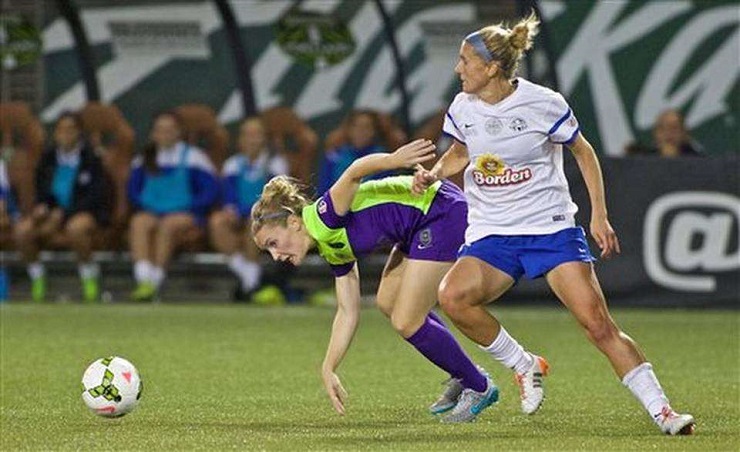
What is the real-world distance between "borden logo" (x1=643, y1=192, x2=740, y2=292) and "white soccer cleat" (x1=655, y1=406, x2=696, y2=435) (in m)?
8.92

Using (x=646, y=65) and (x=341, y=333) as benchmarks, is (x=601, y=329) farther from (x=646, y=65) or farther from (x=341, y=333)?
(x=646, y=65)

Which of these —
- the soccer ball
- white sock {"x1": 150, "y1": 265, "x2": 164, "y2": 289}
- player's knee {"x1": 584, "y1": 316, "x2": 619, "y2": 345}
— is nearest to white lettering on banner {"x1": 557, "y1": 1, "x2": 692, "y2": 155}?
white sock {"x1": 150, "y1": 265, "x2": 164, "y2": 289}

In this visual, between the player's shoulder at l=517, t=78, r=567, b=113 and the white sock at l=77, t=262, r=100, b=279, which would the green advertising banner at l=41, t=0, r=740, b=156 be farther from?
the player's shoulder at l=517, t=78, r=567, b=113

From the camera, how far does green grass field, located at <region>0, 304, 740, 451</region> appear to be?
27.3 ft

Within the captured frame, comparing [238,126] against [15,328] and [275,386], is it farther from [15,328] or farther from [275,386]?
[275,386]

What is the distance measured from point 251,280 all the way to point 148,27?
3.53 metres

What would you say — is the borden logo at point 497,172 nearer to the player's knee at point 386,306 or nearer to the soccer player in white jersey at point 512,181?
the soccer player in white jersey at point 512,181

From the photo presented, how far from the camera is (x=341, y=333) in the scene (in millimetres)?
8828

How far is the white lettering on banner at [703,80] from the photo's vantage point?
69.1ft

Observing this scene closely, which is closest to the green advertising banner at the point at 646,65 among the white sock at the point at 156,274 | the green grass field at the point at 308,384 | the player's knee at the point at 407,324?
the green grass field at the point at 308,384

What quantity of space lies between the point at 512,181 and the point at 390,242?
80cm

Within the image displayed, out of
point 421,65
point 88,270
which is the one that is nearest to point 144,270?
point 88,270

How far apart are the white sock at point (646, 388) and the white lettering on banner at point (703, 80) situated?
13.0 m

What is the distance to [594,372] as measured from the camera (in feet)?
39.5
